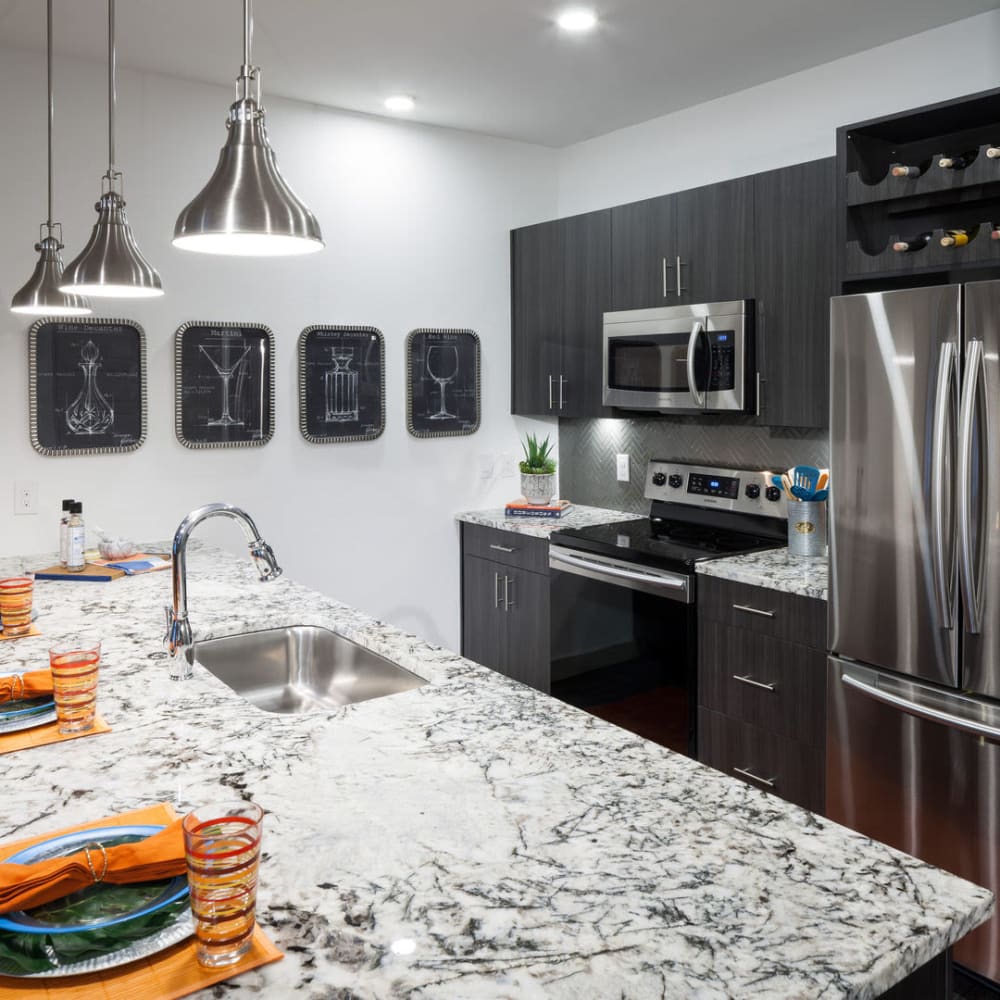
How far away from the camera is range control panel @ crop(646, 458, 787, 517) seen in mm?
3537

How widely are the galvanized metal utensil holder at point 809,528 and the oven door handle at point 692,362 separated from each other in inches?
21.3

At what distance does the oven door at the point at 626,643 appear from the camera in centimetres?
310

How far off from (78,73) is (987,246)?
9.67ft

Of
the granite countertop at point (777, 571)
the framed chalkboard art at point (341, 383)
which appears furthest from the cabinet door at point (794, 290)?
the framed chalkboard art at point (341, 383)

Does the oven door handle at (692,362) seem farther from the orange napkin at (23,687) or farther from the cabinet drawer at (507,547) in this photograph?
the orange napkin at (23,687)

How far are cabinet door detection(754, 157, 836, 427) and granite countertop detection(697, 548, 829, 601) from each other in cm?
46

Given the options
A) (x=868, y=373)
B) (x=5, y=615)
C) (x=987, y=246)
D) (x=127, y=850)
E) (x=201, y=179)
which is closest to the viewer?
(x=127, y=850)

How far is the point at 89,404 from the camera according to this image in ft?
10.8

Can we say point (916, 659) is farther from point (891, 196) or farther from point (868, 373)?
A: point (891, 196)

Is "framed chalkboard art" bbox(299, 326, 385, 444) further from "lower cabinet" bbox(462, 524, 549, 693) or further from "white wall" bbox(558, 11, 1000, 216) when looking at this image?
"white wall" bbox(558, 11, 1000, 216)

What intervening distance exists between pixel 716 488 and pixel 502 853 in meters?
2.79

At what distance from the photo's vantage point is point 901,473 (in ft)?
7.73

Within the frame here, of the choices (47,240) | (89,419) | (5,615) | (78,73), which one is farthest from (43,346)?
(5,615)

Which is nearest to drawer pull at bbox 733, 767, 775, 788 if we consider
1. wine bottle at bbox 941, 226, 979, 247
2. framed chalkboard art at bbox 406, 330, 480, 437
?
wine bottle at bbox 941, 226, 979, 247
